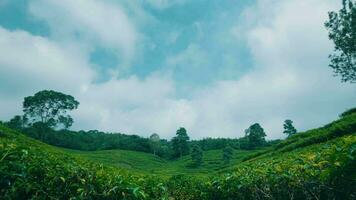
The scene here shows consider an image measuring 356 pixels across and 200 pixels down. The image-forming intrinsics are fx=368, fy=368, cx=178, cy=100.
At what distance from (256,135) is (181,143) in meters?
20.0

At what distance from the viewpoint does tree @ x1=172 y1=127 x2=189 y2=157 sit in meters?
99.2

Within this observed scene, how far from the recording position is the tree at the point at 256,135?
9431 centimetres

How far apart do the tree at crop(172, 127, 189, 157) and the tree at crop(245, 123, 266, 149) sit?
55.6 ft

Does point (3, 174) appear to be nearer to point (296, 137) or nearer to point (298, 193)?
point (298, 193)

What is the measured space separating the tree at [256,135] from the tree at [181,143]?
1694 centimetres

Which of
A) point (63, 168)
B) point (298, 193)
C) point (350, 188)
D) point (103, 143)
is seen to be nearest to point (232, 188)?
point (298, 193)

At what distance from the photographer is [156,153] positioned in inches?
4028

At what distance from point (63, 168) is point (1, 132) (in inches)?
1370

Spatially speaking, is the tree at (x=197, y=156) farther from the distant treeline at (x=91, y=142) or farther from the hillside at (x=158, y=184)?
the hillside at (x=158, y=184)

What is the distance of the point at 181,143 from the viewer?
327 ft

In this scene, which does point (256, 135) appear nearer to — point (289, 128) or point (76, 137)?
point (289, 128)

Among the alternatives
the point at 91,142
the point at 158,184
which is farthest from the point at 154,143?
the point at 158,184

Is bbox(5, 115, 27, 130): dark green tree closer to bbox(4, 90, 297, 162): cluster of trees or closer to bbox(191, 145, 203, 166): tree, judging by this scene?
bbox(4, 90, 297, 162): cluster of trees

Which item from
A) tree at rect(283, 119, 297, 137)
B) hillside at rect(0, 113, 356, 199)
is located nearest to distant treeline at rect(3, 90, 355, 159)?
tree at rect(283, 119, 297, 137)
